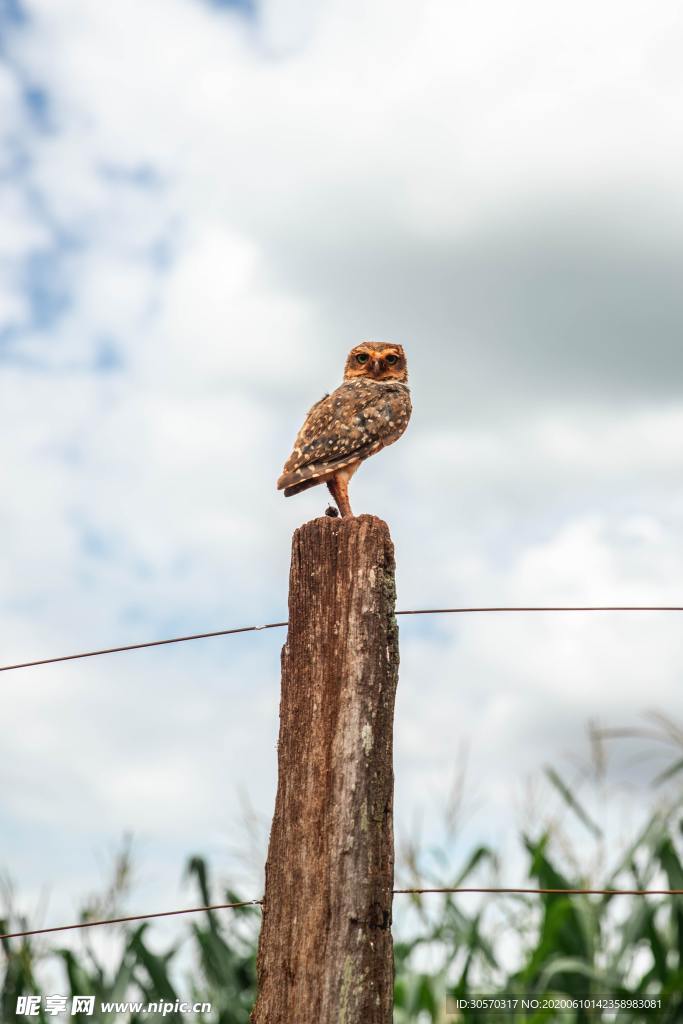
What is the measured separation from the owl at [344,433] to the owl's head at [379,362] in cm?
15

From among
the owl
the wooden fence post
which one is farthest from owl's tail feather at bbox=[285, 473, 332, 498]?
the wooden fence post

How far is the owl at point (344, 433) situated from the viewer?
163 inches

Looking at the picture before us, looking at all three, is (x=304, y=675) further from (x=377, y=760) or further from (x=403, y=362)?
(x=403, y=362)

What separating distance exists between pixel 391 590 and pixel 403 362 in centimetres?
241

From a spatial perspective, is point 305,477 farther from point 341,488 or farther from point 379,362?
point 379,362

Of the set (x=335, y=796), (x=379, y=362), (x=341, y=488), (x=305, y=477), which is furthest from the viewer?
(x=379, y=362)

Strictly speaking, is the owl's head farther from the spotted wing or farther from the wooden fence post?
the wooden fence post

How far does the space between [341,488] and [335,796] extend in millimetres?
1633

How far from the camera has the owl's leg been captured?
416 cm

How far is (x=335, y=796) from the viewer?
2.82m

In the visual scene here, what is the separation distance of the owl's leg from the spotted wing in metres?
0.04

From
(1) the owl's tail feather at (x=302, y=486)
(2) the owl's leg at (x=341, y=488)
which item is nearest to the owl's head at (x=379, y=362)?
(2) the owl's leg at (x=341, y=488)

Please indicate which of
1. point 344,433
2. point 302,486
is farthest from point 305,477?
point 344,433

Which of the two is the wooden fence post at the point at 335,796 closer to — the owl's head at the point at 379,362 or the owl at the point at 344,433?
the owl at the point at 344,433
